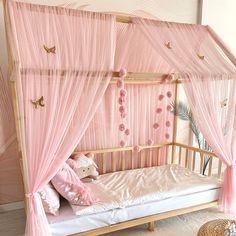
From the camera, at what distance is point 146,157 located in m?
3.40

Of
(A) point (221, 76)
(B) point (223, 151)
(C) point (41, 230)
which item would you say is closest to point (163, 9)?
(A) point (221, 76)

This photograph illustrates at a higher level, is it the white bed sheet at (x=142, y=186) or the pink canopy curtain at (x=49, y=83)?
the pink canopy curtain at (x=49, y=83)

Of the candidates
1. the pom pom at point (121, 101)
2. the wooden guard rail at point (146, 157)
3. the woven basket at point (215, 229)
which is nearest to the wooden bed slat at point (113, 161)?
the wooden guard rail at point (146, 157)

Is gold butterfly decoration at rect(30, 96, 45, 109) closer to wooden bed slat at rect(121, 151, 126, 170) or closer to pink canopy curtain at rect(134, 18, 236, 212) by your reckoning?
pink canopy curtain at rect(134, 18, 236, 212)

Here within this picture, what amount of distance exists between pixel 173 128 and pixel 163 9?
1.71m

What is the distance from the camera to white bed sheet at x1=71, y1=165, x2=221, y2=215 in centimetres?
219

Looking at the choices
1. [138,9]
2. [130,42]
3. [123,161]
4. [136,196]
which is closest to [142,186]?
[136,196]

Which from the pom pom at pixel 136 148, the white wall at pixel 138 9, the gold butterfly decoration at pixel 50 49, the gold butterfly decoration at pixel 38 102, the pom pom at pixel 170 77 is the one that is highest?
the white wall at pixel 138 9

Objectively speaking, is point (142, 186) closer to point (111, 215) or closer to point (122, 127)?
point (111, 215)

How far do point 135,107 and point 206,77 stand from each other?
1.03 metres

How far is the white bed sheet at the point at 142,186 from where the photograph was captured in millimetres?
2192

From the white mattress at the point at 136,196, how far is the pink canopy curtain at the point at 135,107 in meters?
0.46

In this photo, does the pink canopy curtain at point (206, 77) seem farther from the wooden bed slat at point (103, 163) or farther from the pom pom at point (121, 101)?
the wooden bed slat at point (103, 163)

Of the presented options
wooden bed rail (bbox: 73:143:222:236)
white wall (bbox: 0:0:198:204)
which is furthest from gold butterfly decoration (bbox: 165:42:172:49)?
wooden bed rail (bbox: 73:143:222:236)
